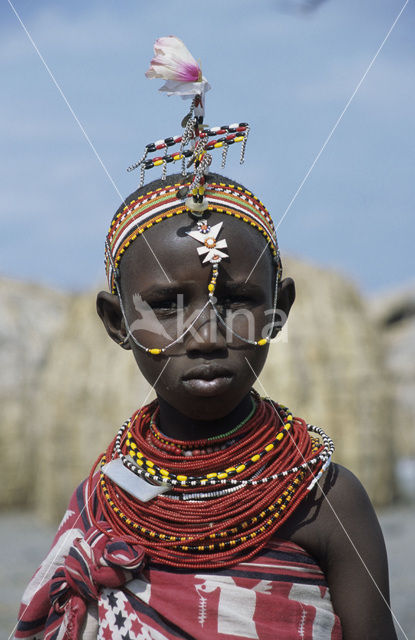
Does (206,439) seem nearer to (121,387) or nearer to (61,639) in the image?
(61,639)

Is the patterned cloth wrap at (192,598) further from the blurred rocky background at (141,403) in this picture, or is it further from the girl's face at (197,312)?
the blurred rocky background at (141,403)

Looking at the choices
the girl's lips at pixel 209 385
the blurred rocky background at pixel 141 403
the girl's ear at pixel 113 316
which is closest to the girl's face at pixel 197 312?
the girl's lips at pixel 209 385

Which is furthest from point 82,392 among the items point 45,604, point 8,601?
point 45,604

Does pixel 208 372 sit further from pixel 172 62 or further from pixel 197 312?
pixel 172 62

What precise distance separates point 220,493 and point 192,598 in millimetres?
246

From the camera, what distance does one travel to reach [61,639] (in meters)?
1.97

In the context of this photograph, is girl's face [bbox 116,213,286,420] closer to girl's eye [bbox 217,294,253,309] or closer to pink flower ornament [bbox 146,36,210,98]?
girl's eye [bbox 217,294,253,309]

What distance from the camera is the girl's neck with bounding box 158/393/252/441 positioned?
203 cm

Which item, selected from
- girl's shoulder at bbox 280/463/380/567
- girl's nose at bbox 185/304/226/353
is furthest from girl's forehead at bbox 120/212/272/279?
girl's shoulder at bbox 280/463/380/567

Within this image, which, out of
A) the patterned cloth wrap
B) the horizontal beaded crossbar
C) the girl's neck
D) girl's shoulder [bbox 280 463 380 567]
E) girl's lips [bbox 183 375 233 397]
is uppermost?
the horizontal beaded crossbar

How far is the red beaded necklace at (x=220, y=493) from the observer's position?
1896mm

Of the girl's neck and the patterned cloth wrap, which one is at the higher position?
the girl's neck

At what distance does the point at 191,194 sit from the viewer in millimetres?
1963

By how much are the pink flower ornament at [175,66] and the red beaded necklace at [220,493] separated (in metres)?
0.83
